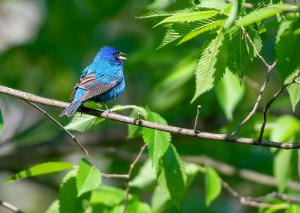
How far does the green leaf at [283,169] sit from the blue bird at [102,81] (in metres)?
1.46

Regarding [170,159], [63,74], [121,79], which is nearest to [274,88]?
[63,74]

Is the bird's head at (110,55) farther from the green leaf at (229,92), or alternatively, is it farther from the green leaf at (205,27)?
the green leaf at (205,27)

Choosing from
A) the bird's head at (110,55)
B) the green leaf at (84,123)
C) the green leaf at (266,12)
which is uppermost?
the green leaf at (266,12)

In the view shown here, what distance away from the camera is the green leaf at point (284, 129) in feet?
16.0

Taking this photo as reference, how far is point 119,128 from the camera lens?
7395 mm

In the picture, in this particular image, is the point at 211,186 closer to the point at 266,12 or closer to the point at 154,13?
the point at 154,13

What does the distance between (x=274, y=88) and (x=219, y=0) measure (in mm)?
6564

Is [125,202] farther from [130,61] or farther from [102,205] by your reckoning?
[130,61]

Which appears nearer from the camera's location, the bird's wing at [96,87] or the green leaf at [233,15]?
the green leaf at [233,15]

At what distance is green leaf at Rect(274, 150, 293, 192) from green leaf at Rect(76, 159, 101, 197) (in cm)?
161

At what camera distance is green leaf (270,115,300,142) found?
4875mm

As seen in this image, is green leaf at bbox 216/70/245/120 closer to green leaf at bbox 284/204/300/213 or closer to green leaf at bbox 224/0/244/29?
green leaf at bbox 284/204/300/213

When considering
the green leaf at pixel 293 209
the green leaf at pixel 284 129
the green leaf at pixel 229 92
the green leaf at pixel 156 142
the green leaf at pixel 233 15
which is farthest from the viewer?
the green leaf at pixel 229 92

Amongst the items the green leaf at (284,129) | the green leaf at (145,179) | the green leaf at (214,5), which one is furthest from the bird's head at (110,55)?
the green leaf at (214,5)
